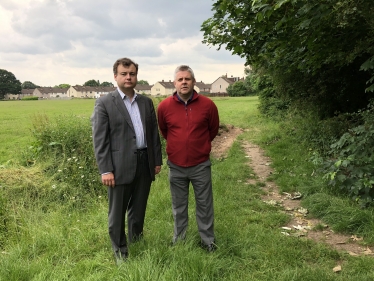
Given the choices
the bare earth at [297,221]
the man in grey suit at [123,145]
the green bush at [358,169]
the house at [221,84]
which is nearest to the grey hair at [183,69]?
the man in grey suit at [123,145]

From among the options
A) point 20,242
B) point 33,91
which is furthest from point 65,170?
point 33,91

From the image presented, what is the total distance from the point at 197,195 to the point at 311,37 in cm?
322

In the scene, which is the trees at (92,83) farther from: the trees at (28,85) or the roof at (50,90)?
the trees at (28,85)

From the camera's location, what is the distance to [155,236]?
382 centimetres

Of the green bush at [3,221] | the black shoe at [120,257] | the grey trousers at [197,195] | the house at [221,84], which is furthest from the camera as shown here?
the house at [221,84]

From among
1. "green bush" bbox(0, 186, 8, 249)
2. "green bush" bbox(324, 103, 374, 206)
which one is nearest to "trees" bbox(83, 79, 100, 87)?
"green bush" bbox(0, 186, 8, 249)

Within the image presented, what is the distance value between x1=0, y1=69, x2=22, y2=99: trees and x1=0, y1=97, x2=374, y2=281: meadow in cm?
11139

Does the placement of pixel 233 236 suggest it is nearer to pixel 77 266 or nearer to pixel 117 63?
pixel 77 266

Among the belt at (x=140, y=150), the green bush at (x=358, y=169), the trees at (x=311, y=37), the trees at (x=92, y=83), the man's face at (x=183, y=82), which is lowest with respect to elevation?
the green bush at (x=358, y=169)

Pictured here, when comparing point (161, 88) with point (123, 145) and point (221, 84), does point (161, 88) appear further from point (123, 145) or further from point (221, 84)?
point (123, 145)

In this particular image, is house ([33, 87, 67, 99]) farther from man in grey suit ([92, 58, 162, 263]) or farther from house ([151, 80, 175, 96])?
man in grey suit ([92, 58, 162, 263])

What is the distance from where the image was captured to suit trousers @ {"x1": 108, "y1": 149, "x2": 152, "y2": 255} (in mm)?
3273

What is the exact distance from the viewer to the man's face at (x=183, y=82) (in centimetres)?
331

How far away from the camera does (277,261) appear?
11.2 feet
